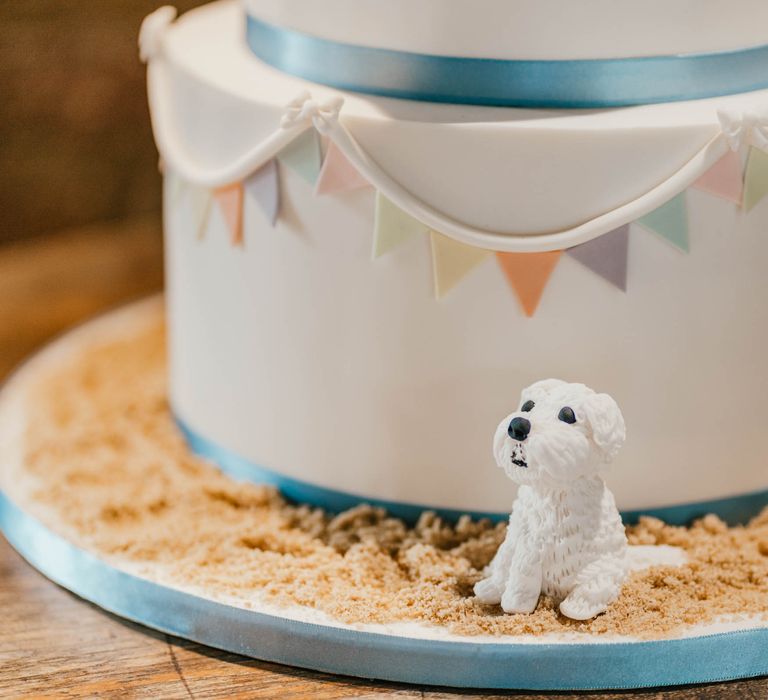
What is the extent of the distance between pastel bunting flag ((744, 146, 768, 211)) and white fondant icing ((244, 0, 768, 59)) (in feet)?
0.53

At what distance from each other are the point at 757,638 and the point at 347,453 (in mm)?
658

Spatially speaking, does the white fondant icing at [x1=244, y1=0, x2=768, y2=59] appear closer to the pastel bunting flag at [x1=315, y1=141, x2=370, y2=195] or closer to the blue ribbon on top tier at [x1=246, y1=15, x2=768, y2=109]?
the blue ribbon on top tier at [x1=246, y1=15, x2=768, y2=109]

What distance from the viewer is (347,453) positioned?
2.02 metres

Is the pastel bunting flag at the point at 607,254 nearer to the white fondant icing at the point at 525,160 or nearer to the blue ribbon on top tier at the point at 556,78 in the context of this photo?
the white fondant icing at the point at 525,160

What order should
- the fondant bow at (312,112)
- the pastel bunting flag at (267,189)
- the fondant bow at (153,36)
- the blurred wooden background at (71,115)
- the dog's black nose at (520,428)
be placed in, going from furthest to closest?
the blurred wooden background at (71,115), the fondant bow at (153,36), the pastel bunting flag at (267,189), the fondant bow at (312,112), the dog's black nose at (520,428)

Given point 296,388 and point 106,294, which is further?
point 106,294

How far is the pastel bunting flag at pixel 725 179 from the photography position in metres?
1.80

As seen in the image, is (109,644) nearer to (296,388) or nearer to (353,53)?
(296,388)

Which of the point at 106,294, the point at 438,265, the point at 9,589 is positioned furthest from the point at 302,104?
the point at 106,294

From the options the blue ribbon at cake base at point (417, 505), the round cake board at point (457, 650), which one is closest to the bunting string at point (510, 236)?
the blue ribbon at cake base at point (417, 505)

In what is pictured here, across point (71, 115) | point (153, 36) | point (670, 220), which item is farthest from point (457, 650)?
point (71, 115)

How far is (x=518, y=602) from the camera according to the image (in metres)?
1.74

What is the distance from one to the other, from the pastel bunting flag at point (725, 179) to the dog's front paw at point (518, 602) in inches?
23.7

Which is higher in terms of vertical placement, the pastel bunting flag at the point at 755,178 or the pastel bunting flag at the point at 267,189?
the pastel bunting flag at the point at 755,178
